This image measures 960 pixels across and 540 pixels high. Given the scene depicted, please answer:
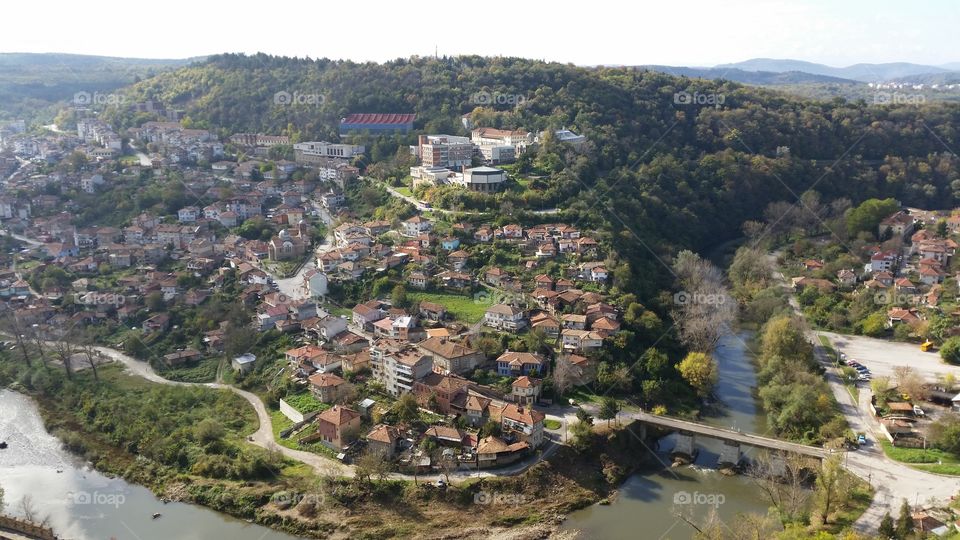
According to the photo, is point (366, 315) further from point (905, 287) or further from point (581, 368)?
point (905, 287)

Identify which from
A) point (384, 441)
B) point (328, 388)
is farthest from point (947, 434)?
point (328, 388)

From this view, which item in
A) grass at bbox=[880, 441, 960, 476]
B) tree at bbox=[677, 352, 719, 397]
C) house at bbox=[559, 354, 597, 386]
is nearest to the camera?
grass at bbox=[880, 441, 960, 476]

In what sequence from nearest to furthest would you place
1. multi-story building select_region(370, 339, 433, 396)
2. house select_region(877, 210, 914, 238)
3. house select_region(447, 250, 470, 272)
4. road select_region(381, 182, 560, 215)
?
multi-story building select_region(370, 339, 433, 396) < house select_region(447, 250, 470, 272) < road select_region(381, 182, 560, 215) < house select_region(877, 210, 914, 238)

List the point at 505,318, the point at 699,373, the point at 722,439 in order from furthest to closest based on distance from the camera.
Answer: the point at 505,318 → the point at 699,373 → the point at 722,439

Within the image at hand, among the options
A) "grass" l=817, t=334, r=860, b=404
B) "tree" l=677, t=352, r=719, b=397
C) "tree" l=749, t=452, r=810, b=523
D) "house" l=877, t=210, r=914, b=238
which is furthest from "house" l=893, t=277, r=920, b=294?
"tree" l=749, t=452, r=810, b=523

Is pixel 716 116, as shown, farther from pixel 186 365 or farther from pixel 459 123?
pixel 186 365

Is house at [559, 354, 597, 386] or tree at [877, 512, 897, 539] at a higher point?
house at [559, 354, 597, 386]

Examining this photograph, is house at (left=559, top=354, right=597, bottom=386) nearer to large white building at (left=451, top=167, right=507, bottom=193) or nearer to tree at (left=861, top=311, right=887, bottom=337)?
tree at (left=861, top=311, right=887, bottom=337)
